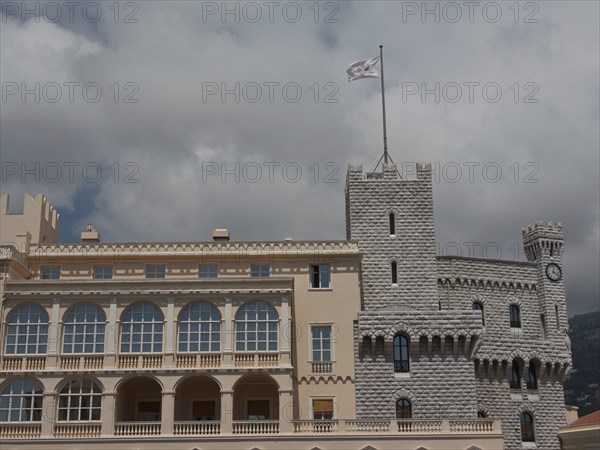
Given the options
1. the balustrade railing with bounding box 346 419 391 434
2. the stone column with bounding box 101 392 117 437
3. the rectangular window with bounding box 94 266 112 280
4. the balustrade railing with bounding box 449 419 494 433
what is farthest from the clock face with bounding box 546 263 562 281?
the stone column with bounding box 101 392 117 437

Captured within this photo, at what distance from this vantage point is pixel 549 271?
6575cm

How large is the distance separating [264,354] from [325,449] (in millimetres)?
6728

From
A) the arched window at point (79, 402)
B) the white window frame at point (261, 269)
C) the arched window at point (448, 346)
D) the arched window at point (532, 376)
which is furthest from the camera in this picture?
the arched window at point (532, 376)

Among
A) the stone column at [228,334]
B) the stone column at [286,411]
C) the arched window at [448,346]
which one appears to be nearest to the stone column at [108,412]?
the stone column at [228,334]

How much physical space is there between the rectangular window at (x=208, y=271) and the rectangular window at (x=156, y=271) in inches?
98.9

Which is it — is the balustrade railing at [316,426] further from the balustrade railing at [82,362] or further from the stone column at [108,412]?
the balustrade railing at [82,362]

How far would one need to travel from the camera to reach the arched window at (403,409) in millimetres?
53125

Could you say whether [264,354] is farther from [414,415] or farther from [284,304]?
[414,415]

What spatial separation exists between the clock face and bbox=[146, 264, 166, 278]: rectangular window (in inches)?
1189

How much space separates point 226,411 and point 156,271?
12.0 meters

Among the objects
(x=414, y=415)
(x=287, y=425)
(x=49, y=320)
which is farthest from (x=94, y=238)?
(x=414, y=415)

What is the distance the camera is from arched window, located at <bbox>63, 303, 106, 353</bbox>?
50844 millimetres

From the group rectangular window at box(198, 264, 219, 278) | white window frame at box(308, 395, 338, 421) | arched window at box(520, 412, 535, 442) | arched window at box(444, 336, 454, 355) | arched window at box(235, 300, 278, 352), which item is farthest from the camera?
arched window at box(520, 412, 535, 442)

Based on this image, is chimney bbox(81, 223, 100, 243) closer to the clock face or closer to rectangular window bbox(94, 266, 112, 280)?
rectangular window bbox(94, 266, 112, 280)
